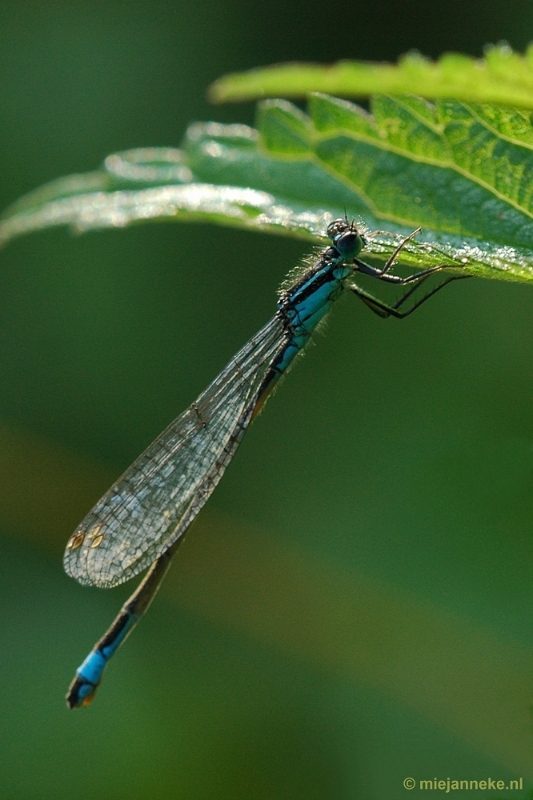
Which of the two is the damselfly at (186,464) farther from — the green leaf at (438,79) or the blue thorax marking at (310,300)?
the green leaf at (438,79)

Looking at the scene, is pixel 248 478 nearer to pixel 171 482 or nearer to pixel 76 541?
pixel 171 482

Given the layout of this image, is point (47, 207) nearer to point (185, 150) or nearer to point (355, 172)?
point (185, 150)

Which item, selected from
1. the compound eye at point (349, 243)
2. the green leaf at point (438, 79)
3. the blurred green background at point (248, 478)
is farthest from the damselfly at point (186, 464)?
the green leaf at point (438, 79)

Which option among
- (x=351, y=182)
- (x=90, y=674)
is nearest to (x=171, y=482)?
(x=90, y=674)

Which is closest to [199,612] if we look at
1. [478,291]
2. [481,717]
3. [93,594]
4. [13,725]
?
[93,594]

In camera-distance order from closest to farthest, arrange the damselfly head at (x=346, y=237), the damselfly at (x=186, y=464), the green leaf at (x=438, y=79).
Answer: the green leaf at (x=438, y=79), the damselfly head at (x=346, y=237), the damselfly at (x=186, y=464)

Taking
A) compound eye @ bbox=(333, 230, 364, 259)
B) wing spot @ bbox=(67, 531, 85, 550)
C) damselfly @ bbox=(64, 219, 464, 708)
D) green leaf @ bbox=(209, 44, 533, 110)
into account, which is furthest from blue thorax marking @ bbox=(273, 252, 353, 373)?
green leaf @ bbox=(209, 44, 533, 110)
